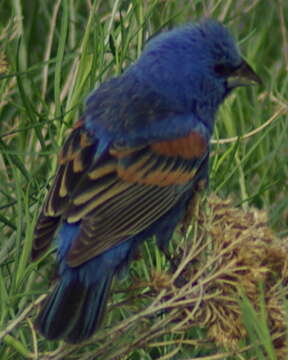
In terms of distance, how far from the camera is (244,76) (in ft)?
13.3

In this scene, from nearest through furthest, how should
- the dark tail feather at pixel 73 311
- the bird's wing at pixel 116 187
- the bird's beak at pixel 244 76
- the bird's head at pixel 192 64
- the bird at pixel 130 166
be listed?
the dark tail feather at pixel 73 311
the bird at pixel 130 166
the bird's wing at pixel 116 187
the bird's head at pixel 192 64
the bird's beak at pixel 244 76

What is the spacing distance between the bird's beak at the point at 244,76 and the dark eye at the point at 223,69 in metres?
0.02

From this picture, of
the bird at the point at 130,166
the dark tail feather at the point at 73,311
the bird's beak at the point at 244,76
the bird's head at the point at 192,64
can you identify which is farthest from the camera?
the bird's beak at the point at 244,76

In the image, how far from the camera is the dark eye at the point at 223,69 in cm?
400

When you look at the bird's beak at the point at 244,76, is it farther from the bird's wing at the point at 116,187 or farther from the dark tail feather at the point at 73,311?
the dark tail feather at the point at 73,311

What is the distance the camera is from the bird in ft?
10.7

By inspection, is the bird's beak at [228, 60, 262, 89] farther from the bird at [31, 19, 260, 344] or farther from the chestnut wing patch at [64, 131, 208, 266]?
the chestnut wing patch at [64, 131, 208, 266]

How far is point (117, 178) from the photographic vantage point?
142 inches

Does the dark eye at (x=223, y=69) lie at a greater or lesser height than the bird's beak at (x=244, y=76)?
greater

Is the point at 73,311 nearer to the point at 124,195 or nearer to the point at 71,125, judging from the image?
the point at 124,195

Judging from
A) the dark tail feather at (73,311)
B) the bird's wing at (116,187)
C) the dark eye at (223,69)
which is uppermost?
the dark eye at (223,69)

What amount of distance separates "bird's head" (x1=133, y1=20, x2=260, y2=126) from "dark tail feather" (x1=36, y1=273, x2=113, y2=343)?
968 mm

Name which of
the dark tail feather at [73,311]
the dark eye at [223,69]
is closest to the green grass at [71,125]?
the dark tail feather at [73,311]

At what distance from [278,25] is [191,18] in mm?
1070
